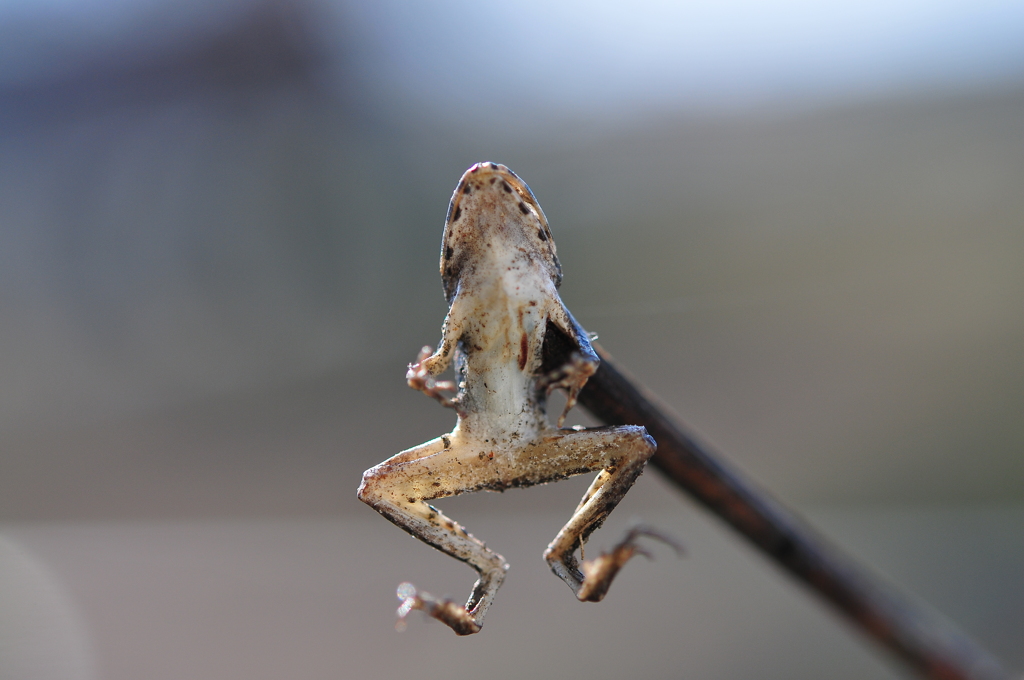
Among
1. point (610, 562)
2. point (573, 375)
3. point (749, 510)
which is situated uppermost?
point (573, 375)

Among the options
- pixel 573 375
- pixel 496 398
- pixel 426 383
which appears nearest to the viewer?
pixel 573 375

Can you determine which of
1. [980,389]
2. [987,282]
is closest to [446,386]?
[980,389]

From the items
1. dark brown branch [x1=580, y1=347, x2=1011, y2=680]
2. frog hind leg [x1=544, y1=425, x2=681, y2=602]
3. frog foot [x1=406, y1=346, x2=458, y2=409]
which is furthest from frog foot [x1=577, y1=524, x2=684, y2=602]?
frog foot [x1=406, y1=346, x2=458, y2=409]

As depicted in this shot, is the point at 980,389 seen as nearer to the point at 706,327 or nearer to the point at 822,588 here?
the point at 706,327

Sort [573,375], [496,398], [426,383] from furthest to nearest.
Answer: [496,398] → [426,383] → [573,375]

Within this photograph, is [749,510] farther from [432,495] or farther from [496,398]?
[432,495]

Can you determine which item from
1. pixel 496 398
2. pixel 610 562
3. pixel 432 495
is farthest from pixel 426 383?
pixel 610 562

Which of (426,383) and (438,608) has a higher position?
(426,383)

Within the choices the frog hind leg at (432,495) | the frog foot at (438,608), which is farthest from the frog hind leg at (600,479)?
the frog foot at (438,608)

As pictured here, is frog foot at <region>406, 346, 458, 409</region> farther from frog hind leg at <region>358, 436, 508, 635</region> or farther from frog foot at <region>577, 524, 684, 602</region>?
frog foot at <region>577, 524, 684, 602</region>
